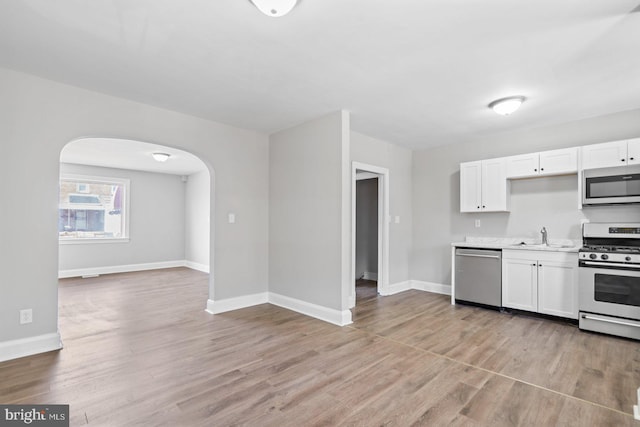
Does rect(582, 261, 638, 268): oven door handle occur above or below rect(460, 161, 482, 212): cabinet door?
below

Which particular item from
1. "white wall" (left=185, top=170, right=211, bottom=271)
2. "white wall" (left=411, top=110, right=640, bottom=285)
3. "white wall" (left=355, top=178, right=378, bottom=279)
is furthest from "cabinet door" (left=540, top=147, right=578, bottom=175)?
"white wall" (left=185, top=170, right=211, bottom=271)

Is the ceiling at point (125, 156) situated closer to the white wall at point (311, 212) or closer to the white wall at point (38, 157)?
the white wall at point (38, 157)

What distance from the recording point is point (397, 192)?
5.57m

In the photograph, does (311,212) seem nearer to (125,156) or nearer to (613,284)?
(613,284)

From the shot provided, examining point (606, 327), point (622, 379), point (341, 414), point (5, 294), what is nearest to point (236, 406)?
point (341, 414)

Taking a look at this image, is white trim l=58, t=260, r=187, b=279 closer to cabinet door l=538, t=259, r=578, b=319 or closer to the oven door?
cabinet door l=538, t=259, r=578, b=319

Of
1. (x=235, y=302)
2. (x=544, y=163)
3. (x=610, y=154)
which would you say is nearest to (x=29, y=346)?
(x=235, y=302)

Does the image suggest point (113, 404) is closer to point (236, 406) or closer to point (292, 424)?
point (236, 406)

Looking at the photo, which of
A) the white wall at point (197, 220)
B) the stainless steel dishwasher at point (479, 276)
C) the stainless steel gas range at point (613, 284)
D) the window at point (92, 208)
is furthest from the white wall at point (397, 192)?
the window at point (92, 208)

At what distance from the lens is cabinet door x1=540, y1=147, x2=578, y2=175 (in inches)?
154

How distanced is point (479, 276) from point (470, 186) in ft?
4.63

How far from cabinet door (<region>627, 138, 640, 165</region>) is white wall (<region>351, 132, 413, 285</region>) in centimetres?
296

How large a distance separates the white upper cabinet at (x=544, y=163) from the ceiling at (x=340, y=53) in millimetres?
509

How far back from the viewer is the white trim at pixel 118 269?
691 centimetres
